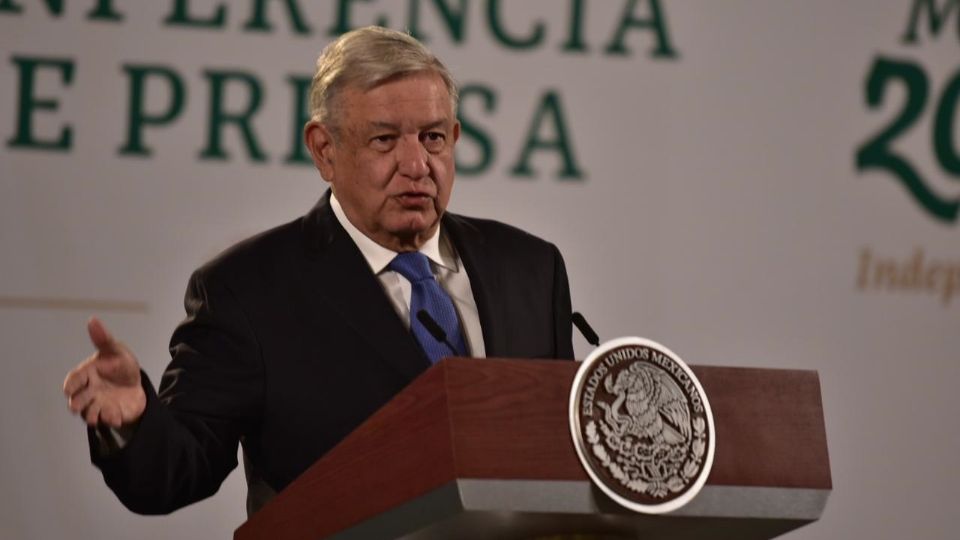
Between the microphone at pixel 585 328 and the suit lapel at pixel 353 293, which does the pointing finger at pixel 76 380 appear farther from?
the microphone at pixel 585 328

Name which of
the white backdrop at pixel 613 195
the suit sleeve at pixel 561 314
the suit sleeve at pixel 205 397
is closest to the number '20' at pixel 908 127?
the white backdrop at pixel 613 195

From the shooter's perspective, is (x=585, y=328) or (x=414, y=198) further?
(x=414, y=198)

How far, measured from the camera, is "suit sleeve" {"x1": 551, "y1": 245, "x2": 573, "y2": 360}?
7.65ft

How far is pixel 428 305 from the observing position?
2.18m

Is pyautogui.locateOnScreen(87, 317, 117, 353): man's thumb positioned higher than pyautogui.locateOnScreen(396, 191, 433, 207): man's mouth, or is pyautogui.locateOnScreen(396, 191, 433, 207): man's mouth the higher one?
pyautogui.locateOnScreen(396, 191, 433, 207): man's mouth

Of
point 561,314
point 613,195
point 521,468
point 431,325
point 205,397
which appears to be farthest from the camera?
point 613,195

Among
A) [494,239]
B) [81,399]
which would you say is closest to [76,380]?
[81,399]

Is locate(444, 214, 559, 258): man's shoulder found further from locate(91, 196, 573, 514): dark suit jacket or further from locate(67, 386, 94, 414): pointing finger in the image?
locate(67, 386, 94, 414): pointing finger

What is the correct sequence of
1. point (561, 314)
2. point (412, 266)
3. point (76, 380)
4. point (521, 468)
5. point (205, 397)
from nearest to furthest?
point (521, 468) → point (76, 380) → point (205, 397) → point (412, 266) → point (561, 314)

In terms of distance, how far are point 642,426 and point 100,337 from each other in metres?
0.56

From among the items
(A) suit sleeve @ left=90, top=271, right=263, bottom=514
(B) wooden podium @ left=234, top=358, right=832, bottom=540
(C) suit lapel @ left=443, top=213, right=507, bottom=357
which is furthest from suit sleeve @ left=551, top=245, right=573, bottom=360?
(B) wooden podium @ left=234, top=358, right=832, bottom=540

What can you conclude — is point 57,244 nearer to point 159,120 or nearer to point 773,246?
point 159,120

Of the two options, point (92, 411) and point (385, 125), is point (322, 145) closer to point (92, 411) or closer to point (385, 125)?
point (385, 125)

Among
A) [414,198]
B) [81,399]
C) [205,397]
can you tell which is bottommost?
[205,397]
